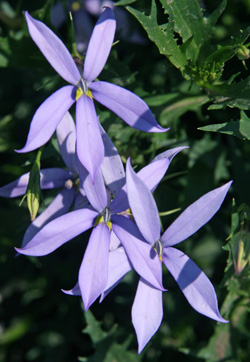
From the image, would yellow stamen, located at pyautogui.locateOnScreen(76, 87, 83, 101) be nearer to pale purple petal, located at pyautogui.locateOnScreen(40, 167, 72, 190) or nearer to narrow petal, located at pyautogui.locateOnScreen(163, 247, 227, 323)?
pale purple petal, located at pyautogui.locateOnScreen(40, 167, 72, 190)

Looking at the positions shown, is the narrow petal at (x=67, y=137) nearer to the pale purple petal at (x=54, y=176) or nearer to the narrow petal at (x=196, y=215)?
the pale purple petal at (x=54, y=176)

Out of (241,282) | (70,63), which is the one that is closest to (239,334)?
(241,282)

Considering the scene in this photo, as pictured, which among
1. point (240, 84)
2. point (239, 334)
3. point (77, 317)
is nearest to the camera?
point (240, 84)

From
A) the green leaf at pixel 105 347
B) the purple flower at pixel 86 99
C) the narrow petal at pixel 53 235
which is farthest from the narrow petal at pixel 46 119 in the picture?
the green leaf at pixel 105 347

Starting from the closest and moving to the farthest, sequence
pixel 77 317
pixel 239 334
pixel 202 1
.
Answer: pixel 239 334
pixel 202 1
pixel 77 317

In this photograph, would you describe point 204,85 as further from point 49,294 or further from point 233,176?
point 49,294
